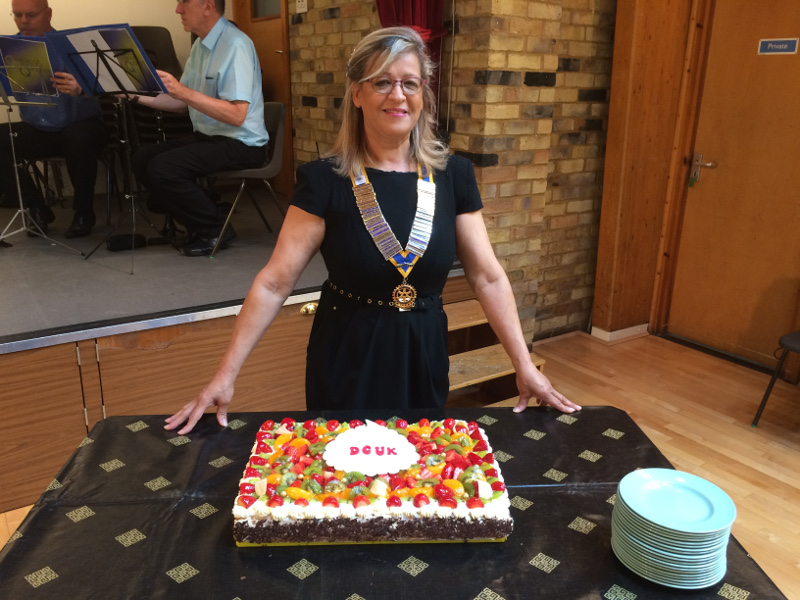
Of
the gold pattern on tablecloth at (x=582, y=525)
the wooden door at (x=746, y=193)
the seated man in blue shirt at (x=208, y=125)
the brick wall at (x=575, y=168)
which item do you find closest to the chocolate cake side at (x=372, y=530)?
the gold pattern on tablecloth at (x=582, y=525)

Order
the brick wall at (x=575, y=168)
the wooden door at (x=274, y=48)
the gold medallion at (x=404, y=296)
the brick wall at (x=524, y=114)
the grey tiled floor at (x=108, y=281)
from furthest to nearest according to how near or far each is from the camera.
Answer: the wooden door at (x=274, y=48) → the brick wall at (x=575, y=168) → the brick wall at (x=524, y=114) → the grey tiled floor at (x=108, y=281) → the gold medallion at (x=404, y=296)

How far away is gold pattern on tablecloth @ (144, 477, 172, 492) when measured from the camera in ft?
3.47

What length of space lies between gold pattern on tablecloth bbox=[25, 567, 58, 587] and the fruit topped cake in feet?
0.78

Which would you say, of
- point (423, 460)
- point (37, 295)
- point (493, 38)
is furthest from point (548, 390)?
point (37, 295)

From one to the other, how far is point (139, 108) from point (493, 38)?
9.83 ft

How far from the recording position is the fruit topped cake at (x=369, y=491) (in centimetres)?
92

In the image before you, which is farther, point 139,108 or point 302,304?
point 139,108

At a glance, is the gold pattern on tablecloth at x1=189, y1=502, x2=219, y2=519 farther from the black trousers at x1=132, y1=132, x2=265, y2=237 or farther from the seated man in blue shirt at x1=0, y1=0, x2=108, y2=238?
the seated man in blue shirt at x1=0, y1=0, x2=108, y2=238

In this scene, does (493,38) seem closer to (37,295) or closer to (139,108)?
(37,295)

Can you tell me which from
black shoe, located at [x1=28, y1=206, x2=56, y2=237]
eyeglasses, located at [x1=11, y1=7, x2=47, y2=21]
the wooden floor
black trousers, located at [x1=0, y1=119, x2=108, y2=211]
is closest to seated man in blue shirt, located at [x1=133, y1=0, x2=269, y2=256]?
black trousers, located at [x1=0, y1=119, x2=108, y2=211]

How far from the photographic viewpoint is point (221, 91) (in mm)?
3172

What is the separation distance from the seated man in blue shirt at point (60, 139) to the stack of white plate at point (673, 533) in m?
3.68

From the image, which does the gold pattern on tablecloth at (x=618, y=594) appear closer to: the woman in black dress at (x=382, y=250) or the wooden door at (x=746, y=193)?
the woman in black dress at (x=382, y=250)

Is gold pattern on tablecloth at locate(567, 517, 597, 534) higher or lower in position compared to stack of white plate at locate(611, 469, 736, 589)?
A: lower
